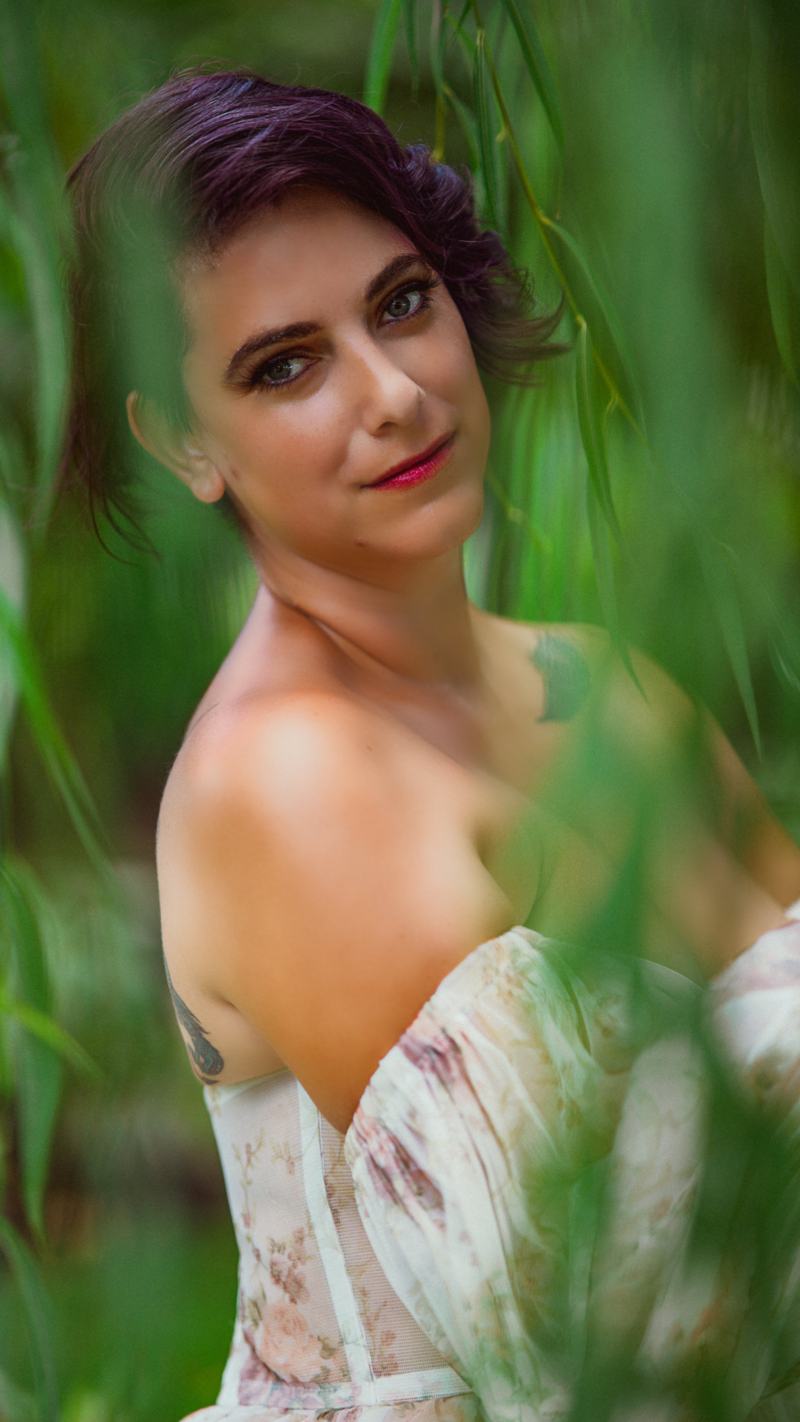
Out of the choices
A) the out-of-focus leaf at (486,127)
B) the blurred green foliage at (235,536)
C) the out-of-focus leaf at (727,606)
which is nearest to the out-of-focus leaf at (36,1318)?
the blurred green foliage at (235,536)

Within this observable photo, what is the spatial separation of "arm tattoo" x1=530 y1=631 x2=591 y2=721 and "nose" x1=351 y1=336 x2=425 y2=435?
0.22m

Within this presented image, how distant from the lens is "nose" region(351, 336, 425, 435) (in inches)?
17.0

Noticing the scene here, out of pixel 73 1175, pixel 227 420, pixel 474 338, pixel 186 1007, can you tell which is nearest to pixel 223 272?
pixel 227 420

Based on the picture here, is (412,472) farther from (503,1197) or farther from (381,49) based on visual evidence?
(503,1197)

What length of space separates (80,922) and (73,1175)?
17cm

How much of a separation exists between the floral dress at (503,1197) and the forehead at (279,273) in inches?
10.2

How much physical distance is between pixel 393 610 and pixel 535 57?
0.89 ft

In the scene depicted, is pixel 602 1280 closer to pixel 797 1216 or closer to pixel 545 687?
pixel 797 1216

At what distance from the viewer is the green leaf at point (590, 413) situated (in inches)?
15.2

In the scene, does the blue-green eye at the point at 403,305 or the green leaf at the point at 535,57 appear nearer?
the green leaf at the point at 535,57

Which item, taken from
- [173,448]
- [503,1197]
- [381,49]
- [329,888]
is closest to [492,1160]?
[503,1197]

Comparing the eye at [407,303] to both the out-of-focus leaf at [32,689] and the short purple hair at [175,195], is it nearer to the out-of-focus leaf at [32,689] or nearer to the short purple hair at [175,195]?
the short purple hair at [175,195]

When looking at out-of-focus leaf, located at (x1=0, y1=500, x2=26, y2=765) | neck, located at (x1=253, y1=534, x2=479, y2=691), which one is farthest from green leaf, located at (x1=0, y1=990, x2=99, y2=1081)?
neck, located at (x1=253, y1=534, x2=479, y2=691)

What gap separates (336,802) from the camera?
16.6 inches
